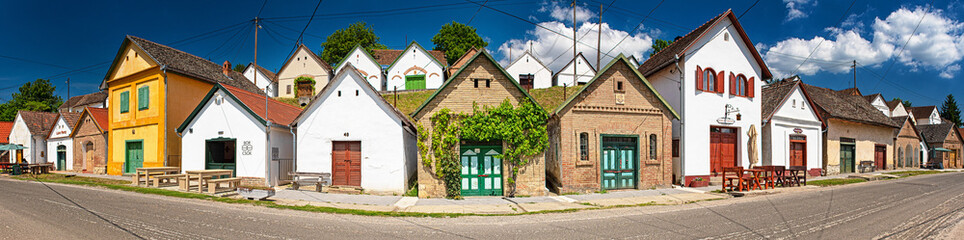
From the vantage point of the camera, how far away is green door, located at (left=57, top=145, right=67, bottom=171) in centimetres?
2830

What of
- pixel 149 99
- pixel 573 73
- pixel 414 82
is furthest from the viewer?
pixel 573 73

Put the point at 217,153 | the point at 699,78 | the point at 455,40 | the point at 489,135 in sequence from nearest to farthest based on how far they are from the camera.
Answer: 1. the point at 489,135
2. the point at 699,78
3. the point at 217,153
4. the point at 455,40

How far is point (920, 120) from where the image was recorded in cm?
5900

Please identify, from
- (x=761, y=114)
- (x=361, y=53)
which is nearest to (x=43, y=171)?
(x=361, y=53)

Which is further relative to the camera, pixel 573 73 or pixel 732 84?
pixel 573 73

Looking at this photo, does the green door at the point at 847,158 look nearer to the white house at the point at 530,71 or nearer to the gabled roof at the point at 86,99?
the white house at the point at 530,71

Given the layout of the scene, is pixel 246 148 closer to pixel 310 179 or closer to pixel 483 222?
pixel 310 179

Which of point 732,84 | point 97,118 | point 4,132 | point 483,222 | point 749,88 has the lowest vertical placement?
point 483,222

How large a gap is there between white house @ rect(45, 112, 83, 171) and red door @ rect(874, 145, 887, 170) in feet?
175

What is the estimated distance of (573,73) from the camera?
128ft

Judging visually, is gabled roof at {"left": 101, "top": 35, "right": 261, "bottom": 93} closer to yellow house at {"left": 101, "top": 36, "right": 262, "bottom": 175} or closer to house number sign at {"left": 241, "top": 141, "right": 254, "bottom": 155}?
yellow house at {"left": 101, "top": 36, "right": 262, "bottom": 175}

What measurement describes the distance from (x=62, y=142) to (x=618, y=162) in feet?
117

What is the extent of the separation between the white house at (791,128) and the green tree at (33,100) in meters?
74.7

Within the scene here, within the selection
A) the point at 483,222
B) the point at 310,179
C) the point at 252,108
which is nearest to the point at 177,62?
the point at 252,108
